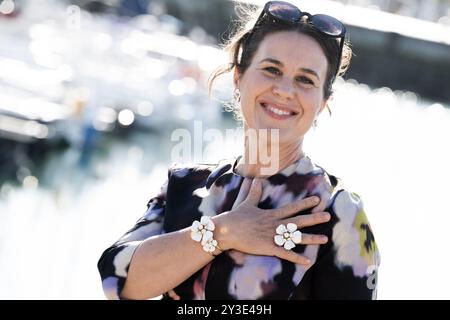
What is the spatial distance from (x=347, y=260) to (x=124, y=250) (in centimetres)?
41

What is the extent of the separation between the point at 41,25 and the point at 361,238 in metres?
12.1

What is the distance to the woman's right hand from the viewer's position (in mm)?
1388

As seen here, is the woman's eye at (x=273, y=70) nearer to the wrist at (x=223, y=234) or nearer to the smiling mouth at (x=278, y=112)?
the smiling mouth at (x=278, y=112)

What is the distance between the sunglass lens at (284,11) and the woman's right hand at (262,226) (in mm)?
324

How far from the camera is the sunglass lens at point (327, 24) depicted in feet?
4.89

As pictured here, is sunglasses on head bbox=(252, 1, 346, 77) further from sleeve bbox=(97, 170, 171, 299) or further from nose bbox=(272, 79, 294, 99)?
sleeve bbox=(97, 170, 171, 299)

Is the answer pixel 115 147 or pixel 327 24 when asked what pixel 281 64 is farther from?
pixel 115 147

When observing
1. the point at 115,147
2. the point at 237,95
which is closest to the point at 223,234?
the point at 237,95

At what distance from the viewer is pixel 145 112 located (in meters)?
12.1

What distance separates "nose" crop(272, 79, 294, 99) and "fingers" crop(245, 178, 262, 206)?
0.51 feet

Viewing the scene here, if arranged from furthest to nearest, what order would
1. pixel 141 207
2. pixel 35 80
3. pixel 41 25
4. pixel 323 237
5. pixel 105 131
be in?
1. pixel 41 25
2. pixel 105 131
3. pixel 35 80
4. pixel 141 207
5. pixel 323 237

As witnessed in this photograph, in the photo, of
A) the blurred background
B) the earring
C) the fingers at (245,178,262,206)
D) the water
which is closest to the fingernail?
the fingers at (245,178,262,206)
